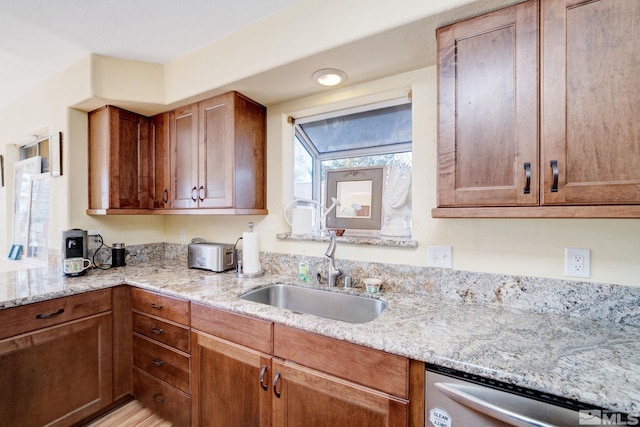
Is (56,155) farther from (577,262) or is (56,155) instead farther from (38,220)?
(577,262)

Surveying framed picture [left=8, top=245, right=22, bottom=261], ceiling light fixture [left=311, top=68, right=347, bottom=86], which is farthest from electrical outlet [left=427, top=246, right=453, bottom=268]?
framed picture [left=8, top=245, right=22, bottom=261]

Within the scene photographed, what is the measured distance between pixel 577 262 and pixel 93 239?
9.98ft

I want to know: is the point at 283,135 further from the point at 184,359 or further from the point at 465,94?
the point at 184,359

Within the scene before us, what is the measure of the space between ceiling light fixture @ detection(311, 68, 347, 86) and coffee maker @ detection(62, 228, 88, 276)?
6.52ft

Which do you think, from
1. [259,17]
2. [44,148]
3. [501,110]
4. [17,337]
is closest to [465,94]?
[501,110]

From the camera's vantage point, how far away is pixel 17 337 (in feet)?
4.64

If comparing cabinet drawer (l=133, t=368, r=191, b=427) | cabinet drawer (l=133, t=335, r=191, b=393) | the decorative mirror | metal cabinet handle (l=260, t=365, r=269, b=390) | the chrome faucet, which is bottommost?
cabinet drawer (l=133, t=368, r=191, b=427)

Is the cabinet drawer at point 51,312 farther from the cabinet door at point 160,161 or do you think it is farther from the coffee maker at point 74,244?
the cabinet door at point 160,161

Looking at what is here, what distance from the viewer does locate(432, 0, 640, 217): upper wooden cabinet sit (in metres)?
0.88

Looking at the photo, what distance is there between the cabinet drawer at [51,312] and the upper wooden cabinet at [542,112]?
2.00m

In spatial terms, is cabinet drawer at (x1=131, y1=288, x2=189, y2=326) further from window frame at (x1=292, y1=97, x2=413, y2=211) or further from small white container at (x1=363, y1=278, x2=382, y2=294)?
window frame at (x1=292, y1=97, x2=413, y2=211)

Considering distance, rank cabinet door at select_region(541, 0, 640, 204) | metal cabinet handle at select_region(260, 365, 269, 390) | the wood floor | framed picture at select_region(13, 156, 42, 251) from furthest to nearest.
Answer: framed picture at select_region(13, 156, 42, 251), the wood floor, metal cabinet handle at select_region(260, 365, 269, 390), cabinet door at select_region(541, 0, 640, 204)

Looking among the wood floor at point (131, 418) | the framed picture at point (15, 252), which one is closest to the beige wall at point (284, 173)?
the framed picture at point (15, 252)

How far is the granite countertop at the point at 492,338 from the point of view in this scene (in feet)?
2.42
